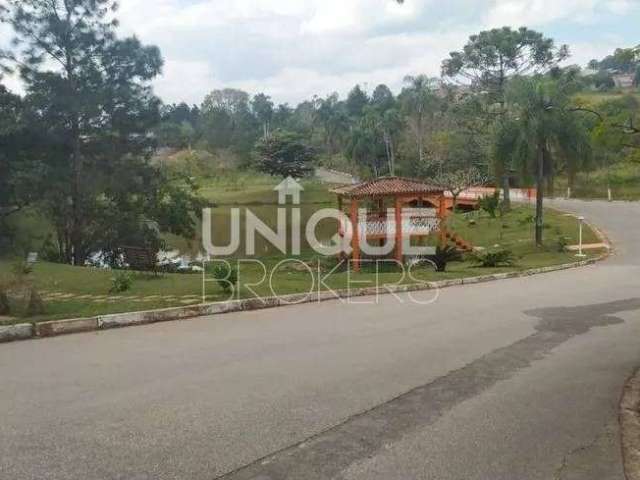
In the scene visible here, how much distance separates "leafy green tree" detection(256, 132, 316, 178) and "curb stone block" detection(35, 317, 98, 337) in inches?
2445

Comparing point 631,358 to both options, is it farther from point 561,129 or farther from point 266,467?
point 561,129

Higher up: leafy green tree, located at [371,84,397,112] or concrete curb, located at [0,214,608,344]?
leafy green tree, located at [371,84,397,112]

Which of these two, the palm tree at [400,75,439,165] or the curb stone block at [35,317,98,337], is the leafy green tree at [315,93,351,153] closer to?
the palm tree at [400,75,439,165]

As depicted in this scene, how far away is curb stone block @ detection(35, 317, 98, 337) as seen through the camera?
9.68m

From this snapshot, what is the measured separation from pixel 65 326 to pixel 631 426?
7.59 metres

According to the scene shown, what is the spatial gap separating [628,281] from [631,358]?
1087 centimetres

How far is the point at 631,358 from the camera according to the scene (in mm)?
8438

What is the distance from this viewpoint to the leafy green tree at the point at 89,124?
2706cm

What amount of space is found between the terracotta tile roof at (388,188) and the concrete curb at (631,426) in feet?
61.1

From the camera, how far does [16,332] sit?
9.40m

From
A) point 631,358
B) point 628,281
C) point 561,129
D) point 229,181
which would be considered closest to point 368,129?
point 229,181

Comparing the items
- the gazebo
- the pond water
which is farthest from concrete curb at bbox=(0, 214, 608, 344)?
the pond water

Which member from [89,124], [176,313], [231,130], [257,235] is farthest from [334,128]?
[176,313]

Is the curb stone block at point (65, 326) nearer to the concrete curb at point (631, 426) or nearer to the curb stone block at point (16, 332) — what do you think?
the curb stone block at point (16, 332)
